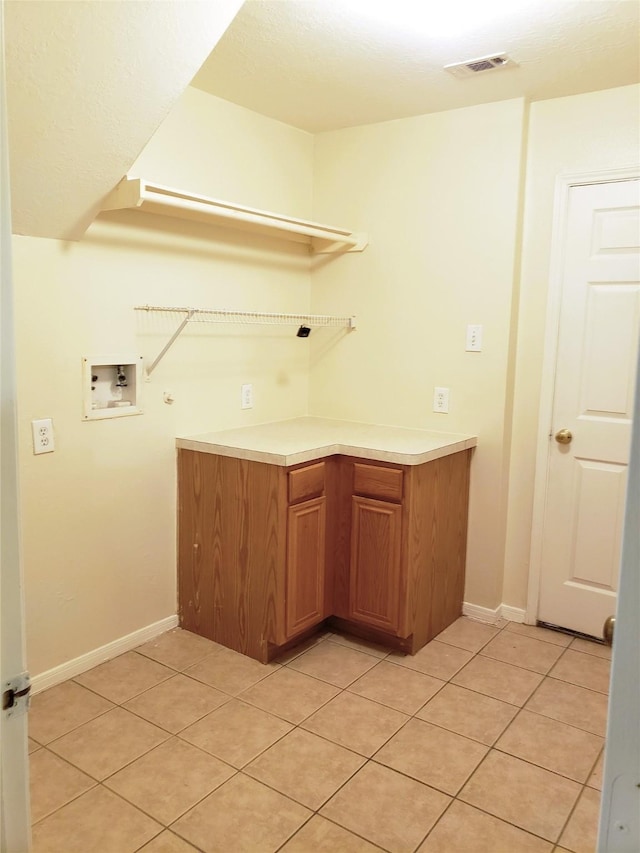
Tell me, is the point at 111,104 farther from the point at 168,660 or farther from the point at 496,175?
the point at 168,660

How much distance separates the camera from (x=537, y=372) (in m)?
2.97

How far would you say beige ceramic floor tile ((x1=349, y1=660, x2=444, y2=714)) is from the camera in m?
2.42

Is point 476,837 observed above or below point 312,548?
below

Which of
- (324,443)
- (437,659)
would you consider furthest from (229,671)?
(324,443)

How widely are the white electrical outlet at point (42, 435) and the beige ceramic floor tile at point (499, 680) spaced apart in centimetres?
179

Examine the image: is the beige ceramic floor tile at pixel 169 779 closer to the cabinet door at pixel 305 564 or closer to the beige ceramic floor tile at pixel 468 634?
the cabinet door at pixel 305 564

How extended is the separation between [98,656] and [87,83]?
2.06 m

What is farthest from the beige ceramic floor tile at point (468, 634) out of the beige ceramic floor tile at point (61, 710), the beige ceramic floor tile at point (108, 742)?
the beige ceramic floor tile at point (61, 710)

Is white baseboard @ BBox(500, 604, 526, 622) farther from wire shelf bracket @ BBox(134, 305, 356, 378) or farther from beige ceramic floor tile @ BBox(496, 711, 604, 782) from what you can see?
wire shelf bracket @ BBox(134, 305, 356, 378)

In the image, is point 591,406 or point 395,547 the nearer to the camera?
point 395,547

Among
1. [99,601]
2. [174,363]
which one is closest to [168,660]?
[99,601]

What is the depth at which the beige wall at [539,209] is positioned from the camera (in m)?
2.66

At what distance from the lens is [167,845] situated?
5.64ft

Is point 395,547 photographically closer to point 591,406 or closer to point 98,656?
point 591,406
